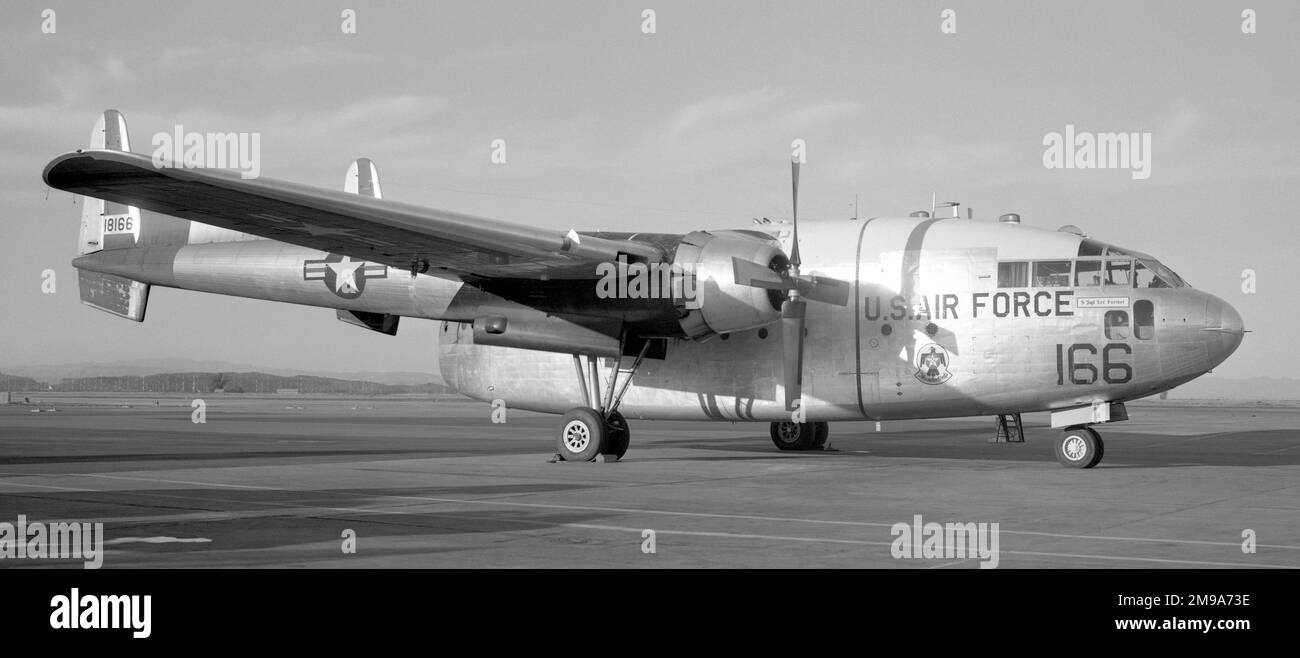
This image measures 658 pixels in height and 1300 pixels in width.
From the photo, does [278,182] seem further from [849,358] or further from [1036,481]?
[1036,481]

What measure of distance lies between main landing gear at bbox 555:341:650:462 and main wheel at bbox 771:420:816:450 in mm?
5087

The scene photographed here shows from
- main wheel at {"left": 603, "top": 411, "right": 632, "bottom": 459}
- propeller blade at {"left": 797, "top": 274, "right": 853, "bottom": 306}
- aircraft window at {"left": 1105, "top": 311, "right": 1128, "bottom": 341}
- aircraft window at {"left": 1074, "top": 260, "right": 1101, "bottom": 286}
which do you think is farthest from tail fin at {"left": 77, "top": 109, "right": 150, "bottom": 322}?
aircraft window at {"left": 1105, "top": 311, "right": 1128, "bottom": 341}

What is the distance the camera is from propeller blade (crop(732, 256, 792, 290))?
60.8 feet

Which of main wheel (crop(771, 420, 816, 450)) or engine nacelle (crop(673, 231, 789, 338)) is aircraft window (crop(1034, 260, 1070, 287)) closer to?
engine nacelle (crop(673, 231, 789, 338))

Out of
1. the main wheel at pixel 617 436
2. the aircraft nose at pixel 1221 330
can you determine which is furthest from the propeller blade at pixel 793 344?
the aircraft nose at pixel 1221 330

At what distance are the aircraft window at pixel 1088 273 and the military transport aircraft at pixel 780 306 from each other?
0.03 meters

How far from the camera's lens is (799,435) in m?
25.0

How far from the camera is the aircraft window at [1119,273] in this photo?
18.3m

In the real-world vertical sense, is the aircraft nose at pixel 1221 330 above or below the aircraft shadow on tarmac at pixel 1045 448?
above

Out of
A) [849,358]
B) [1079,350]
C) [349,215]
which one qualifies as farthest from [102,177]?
[1079,350]

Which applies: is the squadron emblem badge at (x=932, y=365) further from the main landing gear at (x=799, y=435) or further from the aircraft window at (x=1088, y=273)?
the main landing gear at (x=799, y=435)

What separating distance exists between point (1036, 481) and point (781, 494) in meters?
4.34

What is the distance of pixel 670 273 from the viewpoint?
19078 mm
